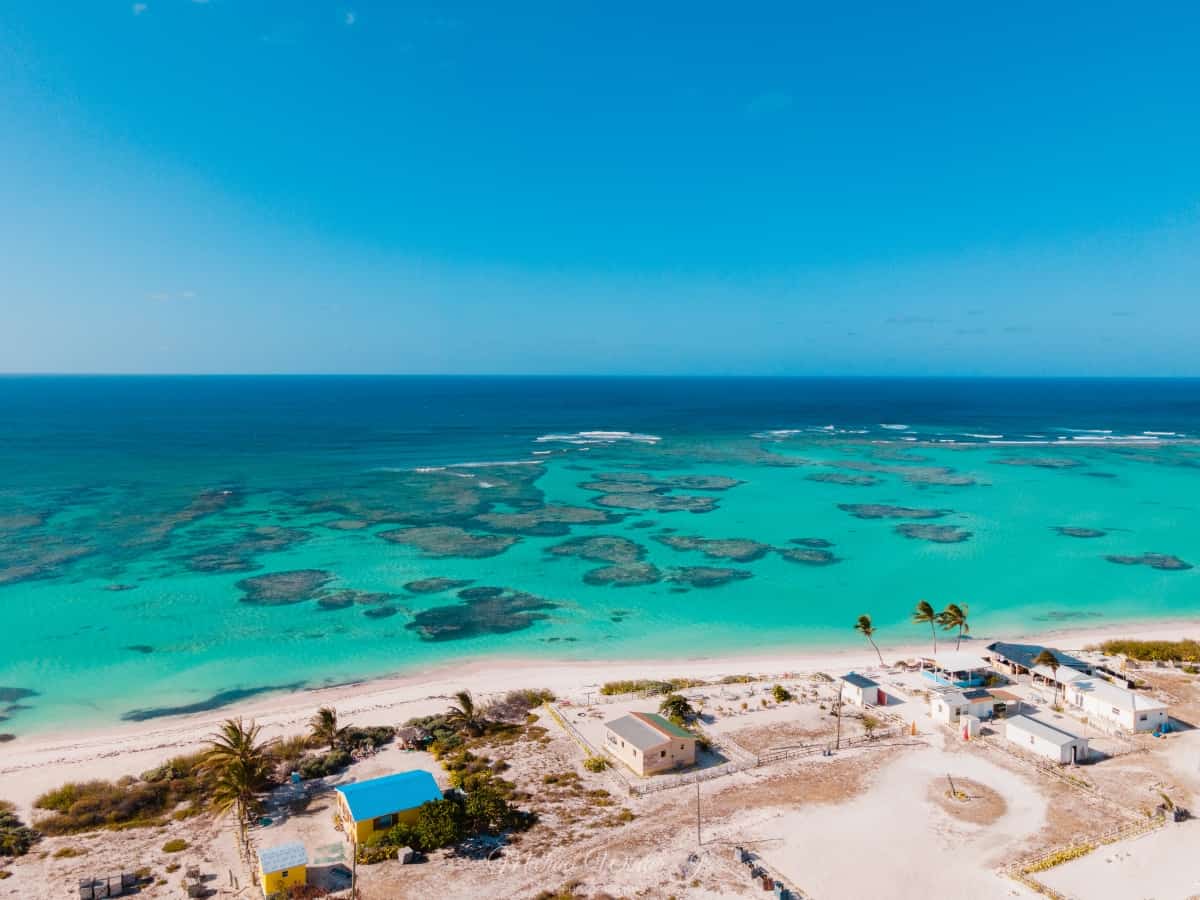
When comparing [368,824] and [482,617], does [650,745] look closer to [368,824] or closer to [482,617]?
[368,824]

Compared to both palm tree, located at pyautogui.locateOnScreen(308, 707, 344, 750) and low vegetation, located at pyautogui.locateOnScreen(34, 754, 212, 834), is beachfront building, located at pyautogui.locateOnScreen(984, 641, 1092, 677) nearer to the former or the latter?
palm tree, located at pyautogui.locateOnScreen(308, 707, 344, 750)

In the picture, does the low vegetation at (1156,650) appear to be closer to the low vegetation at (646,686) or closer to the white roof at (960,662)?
the white roof at (960,662)

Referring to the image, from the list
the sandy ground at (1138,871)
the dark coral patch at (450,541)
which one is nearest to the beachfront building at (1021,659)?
the sandy ground at (1138,871)

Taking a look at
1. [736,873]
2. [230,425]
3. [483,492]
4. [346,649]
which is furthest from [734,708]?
[230,425]

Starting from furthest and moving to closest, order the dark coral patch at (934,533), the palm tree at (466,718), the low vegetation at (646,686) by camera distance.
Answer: the dark coral patch at (934,533)
the low vegetation at (646,686)
the palm tree at (466,718)

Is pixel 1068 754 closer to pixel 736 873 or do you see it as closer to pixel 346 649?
pixel 736 873

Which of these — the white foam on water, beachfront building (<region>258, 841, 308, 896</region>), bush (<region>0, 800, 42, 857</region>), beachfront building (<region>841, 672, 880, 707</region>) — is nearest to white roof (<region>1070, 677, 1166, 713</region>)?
beachfront building (<region>841, 672, 880, 707</region>)

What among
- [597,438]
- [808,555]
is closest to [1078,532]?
[808,555]
